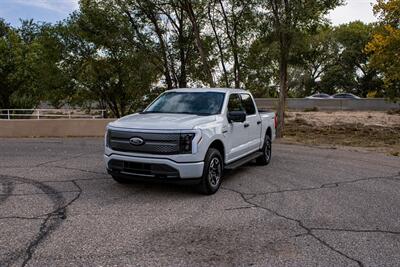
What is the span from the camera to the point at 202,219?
19.2 feet

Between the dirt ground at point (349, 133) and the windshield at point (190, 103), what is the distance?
24.1 feet

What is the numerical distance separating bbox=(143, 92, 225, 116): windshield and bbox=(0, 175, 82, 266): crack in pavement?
2179 mm

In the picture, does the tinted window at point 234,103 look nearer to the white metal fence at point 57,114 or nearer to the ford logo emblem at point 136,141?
the ford logo emblem at point 136,141

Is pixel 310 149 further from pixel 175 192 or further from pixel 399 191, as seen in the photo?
pixel 175 192

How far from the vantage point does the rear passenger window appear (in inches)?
367

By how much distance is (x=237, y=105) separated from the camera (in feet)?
28.9

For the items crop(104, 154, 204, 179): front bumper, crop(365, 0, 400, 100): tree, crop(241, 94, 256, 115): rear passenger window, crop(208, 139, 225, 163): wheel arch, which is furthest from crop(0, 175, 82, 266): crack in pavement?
crop(365, 0, 400, 100): tree

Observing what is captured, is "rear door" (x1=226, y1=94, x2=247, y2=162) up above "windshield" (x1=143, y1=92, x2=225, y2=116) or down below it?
below

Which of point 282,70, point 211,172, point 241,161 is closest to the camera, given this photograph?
point 211,172

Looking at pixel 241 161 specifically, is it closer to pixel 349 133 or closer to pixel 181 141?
pixel 181 141

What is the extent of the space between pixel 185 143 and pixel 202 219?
1361 mm

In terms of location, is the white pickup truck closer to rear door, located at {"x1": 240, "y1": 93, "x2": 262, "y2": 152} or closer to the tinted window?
the tinted window

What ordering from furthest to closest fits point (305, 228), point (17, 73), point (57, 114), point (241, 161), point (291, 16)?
point (17, 73), point (57, 114), point (291, 16), point (241, 161), point (305, 228)

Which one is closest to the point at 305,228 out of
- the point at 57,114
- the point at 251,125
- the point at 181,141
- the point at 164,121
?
the point at 181,141
